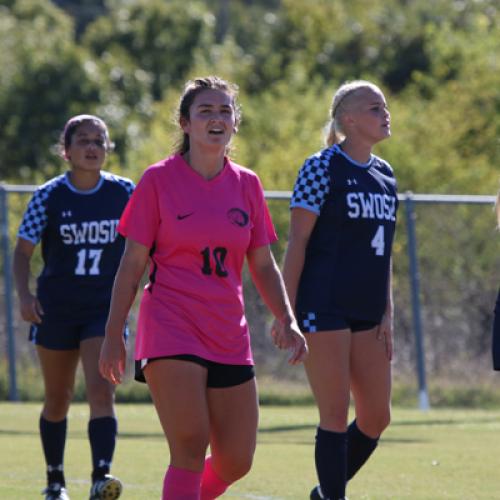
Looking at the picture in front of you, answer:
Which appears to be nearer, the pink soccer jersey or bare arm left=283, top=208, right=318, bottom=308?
the pink soccer jersey

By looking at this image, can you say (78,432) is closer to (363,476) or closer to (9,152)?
(363,476)

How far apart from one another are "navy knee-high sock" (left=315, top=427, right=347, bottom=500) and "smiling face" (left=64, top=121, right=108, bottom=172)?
7.80 ft

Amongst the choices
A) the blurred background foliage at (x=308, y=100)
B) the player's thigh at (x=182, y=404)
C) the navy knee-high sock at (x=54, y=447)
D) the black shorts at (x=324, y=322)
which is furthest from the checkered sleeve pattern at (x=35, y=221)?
the blurred background foliage at (x=308, y=100)

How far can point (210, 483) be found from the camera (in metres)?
6.62

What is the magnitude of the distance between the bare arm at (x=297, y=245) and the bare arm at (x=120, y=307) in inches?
52.5

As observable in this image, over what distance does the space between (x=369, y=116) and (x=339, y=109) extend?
21cm

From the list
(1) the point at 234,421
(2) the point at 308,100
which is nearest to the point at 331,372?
(1) the point at 234,421

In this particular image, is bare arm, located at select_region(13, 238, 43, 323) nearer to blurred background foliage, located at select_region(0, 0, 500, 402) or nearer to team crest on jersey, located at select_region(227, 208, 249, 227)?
team crest on jersey, located at select_region(227, 208, 249, 227)

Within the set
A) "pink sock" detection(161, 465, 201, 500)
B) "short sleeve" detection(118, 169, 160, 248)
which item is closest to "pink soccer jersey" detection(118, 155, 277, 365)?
"short sleeve" detection(118, 169, 160, 248)

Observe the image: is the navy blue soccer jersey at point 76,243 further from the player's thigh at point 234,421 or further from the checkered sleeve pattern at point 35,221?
the player's thigh at point 234,421

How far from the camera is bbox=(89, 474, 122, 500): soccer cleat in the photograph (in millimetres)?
8109

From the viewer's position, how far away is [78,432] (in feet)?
42.3

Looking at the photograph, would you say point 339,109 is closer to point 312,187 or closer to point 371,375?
point 312,187

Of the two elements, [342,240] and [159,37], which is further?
[159,37]
